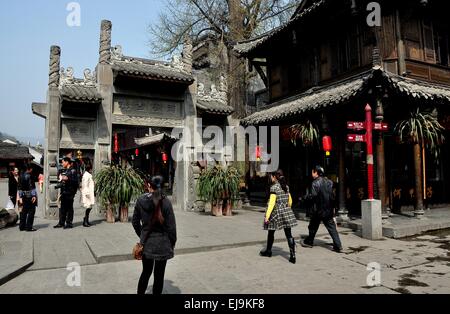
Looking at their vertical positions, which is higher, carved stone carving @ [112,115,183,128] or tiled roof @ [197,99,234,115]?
tiled roof @ [197,99,234,115]

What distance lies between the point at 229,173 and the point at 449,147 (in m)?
8.52

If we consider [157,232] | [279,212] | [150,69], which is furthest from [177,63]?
[157,232]

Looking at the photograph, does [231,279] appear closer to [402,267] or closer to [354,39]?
[402,267]

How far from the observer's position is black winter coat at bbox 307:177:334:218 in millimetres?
7030

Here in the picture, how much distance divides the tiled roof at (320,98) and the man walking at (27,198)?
315 inches

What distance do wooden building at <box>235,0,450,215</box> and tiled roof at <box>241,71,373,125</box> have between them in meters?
0.03

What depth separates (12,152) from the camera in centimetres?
3731

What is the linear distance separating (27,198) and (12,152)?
111 feet

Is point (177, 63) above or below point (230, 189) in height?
above

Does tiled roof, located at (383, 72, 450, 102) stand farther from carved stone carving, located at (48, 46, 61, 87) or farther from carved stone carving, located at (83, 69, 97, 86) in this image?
carved stone carving, located at (48, 46, 61, 87)

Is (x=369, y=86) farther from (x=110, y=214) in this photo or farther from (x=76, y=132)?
(x=76, y=132)

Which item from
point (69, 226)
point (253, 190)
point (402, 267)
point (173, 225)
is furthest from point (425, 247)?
point (253, 190)

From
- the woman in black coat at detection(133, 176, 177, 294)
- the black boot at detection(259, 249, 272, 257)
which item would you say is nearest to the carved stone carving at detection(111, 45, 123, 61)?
the black boot at detection(259, 249, 272, 257)

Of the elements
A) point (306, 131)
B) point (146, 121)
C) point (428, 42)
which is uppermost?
point (428, 42)
